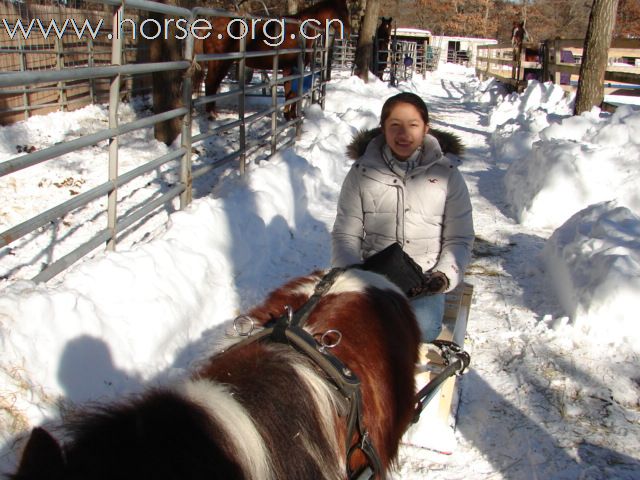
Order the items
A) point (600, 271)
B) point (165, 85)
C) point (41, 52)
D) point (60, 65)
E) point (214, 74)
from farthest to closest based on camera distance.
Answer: point (60, 65)
point (214, 74)
point (41, 52)
point (165, 85)
point (600, 271)

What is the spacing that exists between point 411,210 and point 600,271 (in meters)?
1.58

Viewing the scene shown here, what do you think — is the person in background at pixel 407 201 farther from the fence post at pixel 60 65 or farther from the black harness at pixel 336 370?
the fence post at pixel 60 65

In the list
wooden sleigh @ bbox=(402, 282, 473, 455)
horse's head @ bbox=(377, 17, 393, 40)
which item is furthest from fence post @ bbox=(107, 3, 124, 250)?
horse's head @ bbox=(377, 17, 393, 40)

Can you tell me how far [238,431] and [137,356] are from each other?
1838 mm

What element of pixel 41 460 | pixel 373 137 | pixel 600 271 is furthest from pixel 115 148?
pixel 600 271

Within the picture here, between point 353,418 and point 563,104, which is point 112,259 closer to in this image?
point 353,418

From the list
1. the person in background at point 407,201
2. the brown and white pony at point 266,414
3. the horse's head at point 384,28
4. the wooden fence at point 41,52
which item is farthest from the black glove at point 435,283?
the horse's head at point 384,28

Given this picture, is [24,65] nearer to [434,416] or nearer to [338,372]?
[434,416]

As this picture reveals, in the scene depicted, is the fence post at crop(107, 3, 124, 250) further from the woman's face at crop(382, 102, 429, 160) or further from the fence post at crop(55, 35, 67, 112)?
the fence post at crop(55, 35, 67, 112)

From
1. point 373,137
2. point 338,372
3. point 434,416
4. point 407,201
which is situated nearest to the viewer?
point 338,372

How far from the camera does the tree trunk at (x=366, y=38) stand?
1678 cm

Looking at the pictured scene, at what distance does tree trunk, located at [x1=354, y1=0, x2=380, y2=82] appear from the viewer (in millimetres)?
16781

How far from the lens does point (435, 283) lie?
252 centimetres

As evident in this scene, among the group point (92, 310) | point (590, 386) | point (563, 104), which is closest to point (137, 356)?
point (92, 310)
